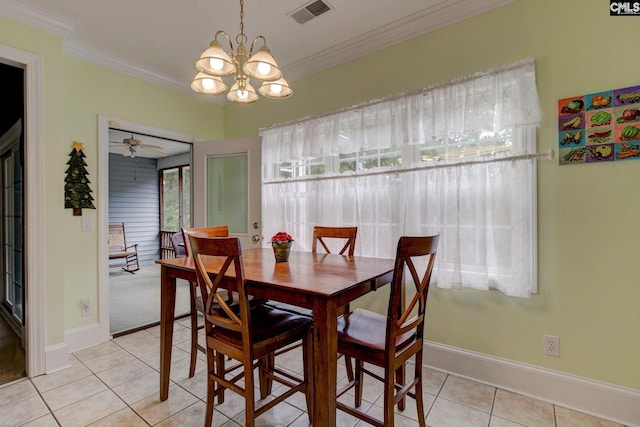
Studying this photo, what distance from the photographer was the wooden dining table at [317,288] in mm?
1235

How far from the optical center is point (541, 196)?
6.27 ft

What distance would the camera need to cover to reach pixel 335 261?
1.96m

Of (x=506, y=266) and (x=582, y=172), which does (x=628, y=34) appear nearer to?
(x=582, y=172)

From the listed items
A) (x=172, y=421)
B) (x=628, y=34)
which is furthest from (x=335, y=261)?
(x=628, y=34)

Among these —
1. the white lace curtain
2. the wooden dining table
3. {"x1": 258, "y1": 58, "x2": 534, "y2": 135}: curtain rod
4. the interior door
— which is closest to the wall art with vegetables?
the white lace curtain

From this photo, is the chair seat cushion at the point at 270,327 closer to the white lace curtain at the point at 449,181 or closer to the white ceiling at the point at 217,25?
the white lace curtain at the point at 449,181

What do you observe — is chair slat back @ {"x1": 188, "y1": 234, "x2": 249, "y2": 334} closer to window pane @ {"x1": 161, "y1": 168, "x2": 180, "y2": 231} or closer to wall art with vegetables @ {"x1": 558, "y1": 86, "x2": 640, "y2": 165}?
wall art with vegetables @ {"x1": 558, "y1": 86, "x2": 640, "y2": 165}

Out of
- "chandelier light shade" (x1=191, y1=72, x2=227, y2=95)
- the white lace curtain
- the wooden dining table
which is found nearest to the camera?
the wooden dining table

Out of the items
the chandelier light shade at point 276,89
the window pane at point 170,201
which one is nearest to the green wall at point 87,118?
the chandelier light shade at point 276,89

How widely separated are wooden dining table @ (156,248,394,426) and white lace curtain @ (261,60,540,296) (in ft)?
1.92

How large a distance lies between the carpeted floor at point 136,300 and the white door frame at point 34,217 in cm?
74

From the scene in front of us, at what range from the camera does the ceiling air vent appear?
2.16 m

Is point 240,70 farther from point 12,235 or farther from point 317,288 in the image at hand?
point 12,235

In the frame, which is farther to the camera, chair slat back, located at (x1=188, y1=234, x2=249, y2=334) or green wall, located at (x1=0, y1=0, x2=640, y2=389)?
green wall, located at (x1=0, y1=0, x2=640, y2=389)
